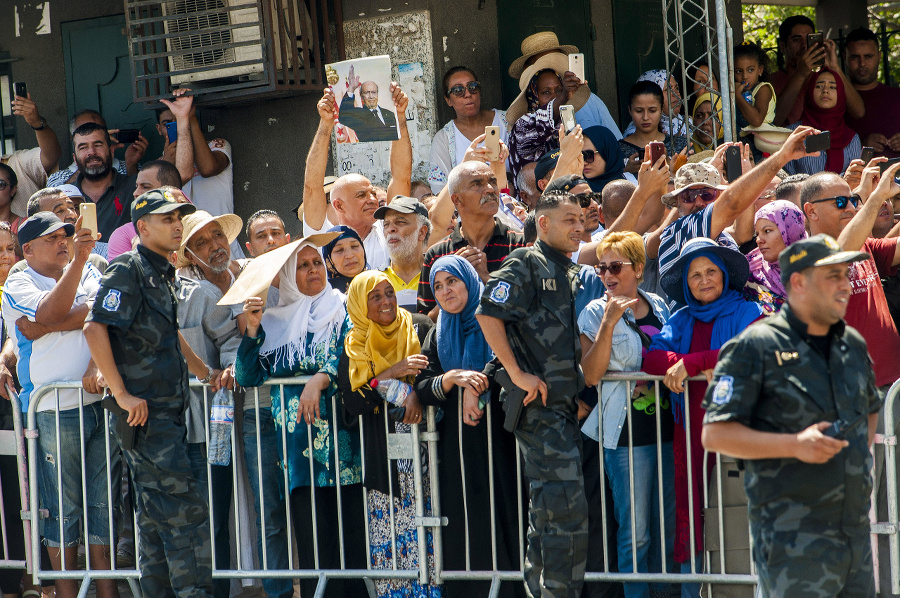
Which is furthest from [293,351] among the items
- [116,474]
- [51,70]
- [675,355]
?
[51,70]

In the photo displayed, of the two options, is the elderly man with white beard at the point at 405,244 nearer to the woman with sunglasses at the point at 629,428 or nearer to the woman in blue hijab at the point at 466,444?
the woman in blue hijab at the point at 466,444

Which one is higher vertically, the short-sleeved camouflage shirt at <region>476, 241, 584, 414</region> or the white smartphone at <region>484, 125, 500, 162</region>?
the white smartphone at <region>484, 125, 500, 162</region>

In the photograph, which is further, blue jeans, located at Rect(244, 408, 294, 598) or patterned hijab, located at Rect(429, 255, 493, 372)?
blue jeans, located at Rect(244, 408, 294, 598)

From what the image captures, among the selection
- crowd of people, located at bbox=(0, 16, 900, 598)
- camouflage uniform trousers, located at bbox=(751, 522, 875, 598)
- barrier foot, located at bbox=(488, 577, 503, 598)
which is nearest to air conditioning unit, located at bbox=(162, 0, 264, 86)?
crowd of people, located at bbox=(0, 16, 900, 598)

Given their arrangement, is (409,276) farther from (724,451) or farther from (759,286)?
(724,451)

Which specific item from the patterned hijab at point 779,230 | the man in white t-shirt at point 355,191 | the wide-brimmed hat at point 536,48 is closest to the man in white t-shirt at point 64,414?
the man in white t-shirt at point 355,191

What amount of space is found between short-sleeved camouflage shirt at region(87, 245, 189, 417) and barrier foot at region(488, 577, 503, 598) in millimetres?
1814

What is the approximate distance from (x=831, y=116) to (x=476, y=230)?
464 centimetres

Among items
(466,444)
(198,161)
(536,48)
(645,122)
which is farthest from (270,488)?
(536,48)

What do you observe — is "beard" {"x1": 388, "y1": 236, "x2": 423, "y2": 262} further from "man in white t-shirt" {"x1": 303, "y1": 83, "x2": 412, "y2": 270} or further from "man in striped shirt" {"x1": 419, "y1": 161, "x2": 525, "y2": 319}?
"man in white t-shirt" {"x1": 303, "y1": 83, "x2": 412, "y2": 270}

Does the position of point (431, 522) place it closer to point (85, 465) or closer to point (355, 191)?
point (85, 465)

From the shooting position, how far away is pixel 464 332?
5219mm

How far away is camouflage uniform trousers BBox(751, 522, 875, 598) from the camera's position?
362 cm

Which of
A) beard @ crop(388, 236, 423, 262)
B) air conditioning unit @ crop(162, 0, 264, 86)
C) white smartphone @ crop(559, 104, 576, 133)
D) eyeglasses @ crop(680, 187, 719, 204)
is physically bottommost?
beard @ crop(388, 236, 423, 262)
